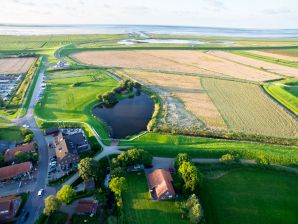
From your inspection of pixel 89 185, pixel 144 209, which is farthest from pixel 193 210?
pixel 89 185

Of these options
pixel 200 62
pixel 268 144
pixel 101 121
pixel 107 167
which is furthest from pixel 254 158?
pixel 200 62

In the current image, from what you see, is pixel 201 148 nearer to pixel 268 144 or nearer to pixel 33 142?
pixel 268 144

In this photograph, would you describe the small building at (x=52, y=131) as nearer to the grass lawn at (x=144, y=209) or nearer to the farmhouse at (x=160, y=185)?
the grass lawn at (x=144, y=209)

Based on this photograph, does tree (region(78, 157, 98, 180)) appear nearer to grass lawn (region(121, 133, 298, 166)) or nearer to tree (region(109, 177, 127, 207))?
tree (region(109, 177, 127, 207))

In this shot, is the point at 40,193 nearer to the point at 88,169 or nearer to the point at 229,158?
the point at 88,169

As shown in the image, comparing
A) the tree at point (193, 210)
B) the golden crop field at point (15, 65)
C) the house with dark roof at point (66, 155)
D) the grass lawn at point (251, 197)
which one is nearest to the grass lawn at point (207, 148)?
the grass lawn at point (251, 197)

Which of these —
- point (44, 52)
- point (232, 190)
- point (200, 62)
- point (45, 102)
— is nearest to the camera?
point (232, 190)
